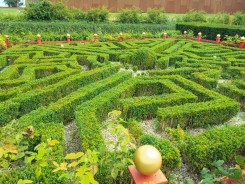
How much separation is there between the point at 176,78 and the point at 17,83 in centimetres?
458

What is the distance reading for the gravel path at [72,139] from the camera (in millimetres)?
4230

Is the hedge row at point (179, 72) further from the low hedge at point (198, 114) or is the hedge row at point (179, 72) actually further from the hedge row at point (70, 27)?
the hedge row at point (70, 27)

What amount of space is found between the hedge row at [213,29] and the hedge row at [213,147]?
1287 cm

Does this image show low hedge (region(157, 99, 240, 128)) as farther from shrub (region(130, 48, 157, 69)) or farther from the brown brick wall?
the brown brick wall

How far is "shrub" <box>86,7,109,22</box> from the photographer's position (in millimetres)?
18330

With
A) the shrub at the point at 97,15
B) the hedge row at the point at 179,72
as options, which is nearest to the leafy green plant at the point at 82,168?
the hedge row at the point at 179,72

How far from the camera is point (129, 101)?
527 cm

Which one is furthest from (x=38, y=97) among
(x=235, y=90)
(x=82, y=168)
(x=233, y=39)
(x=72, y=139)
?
(x=233, y=39)

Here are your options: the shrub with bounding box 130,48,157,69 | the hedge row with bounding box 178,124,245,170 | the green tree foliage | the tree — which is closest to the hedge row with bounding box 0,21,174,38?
the green tree foliage

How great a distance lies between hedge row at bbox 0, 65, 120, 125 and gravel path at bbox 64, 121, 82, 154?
37.8 inches

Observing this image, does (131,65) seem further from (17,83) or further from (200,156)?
(200,156)

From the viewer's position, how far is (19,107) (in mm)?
4984

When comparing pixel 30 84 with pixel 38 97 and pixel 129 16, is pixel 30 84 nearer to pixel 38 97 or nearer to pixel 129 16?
pixel 38 97

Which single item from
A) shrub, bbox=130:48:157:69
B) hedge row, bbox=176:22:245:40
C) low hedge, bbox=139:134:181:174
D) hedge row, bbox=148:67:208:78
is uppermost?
hedge row, bbox=176:22:245:40
